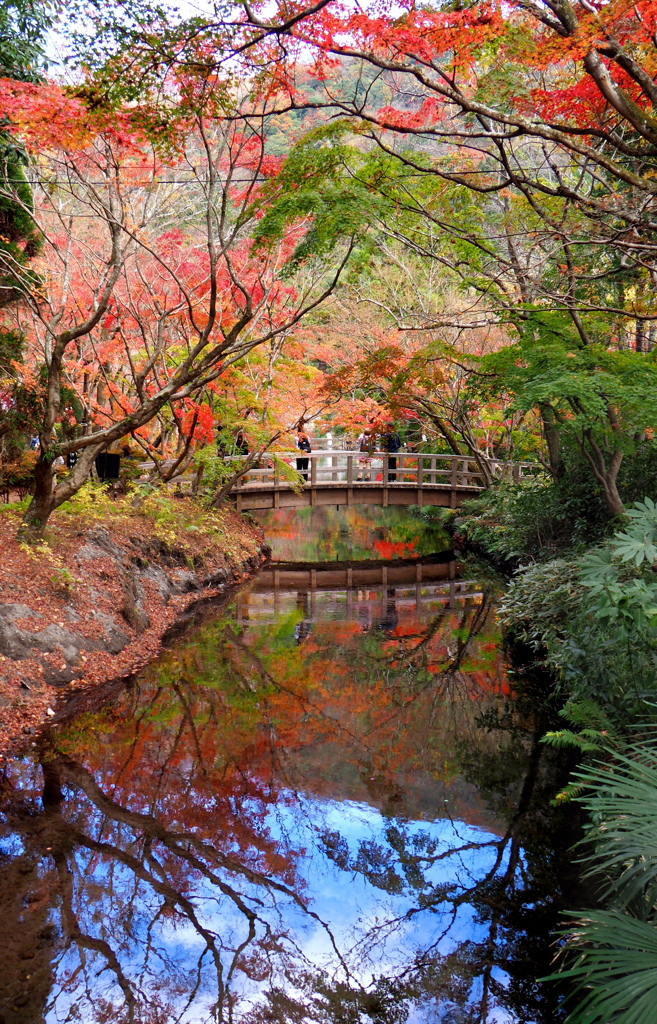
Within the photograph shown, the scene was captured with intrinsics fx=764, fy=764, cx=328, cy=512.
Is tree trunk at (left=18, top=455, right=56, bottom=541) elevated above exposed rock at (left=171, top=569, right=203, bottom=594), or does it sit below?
above

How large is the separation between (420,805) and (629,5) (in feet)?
17.7

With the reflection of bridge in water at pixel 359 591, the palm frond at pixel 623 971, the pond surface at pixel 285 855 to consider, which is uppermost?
the palm frond at pixel 623 971

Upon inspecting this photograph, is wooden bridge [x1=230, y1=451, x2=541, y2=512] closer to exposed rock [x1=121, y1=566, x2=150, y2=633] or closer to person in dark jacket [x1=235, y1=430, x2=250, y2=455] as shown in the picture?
person in dark jacket [x1=235, y1=430, x2=250, y2=455]

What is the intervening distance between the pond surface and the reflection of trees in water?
2 centimetres

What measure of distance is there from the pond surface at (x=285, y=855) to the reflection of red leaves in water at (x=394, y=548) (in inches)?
368

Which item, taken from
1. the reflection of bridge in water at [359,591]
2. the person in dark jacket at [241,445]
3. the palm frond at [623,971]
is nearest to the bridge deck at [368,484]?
the person in dark jacket at [241,445]

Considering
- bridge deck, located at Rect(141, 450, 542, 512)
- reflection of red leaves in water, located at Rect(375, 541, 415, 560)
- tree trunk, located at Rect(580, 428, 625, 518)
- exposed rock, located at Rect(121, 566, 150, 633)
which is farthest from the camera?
reflection of red leaves in water, located at Rect(375, 541, 415, 560)

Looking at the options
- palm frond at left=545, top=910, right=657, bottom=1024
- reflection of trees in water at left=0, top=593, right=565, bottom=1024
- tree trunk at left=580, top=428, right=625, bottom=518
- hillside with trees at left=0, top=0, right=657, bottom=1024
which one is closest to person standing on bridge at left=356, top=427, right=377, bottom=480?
hillside with trees at left=0, top=0, right=657, bottom=1024

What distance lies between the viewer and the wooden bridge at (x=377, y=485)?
17.5m

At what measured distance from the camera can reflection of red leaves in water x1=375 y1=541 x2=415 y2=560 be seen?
18.3 m

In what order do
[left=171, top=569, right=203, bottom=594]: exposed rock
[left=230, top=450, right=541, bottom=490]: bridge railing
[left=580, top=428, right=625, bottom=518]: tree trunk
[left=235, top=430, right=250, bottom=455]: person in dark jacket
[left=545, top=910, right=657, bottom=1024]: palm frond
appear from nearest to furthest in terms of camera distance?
[left=545, top=910, right=657, bottom=1024]: palm frond, [left=580, top=428, right=625, bottom=518]: tree trunk, [left=171, top=569, right=203, bottom=594]: exposed rock, [left=235, top=430, right=250, bottom=455]: person in dark jacket, [left=230, top=450, right=541, bottom=490]: bridge railing

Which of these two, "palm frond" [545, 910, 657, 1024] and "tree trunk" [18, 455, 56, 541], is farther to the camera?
"tree trunk" [18, 455, 56, 541]

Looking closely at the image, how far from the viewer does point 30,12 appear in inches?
333

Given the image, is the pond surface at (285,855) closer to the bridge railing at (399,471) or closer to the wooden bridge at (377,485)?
the bridge railing at (399,471)
